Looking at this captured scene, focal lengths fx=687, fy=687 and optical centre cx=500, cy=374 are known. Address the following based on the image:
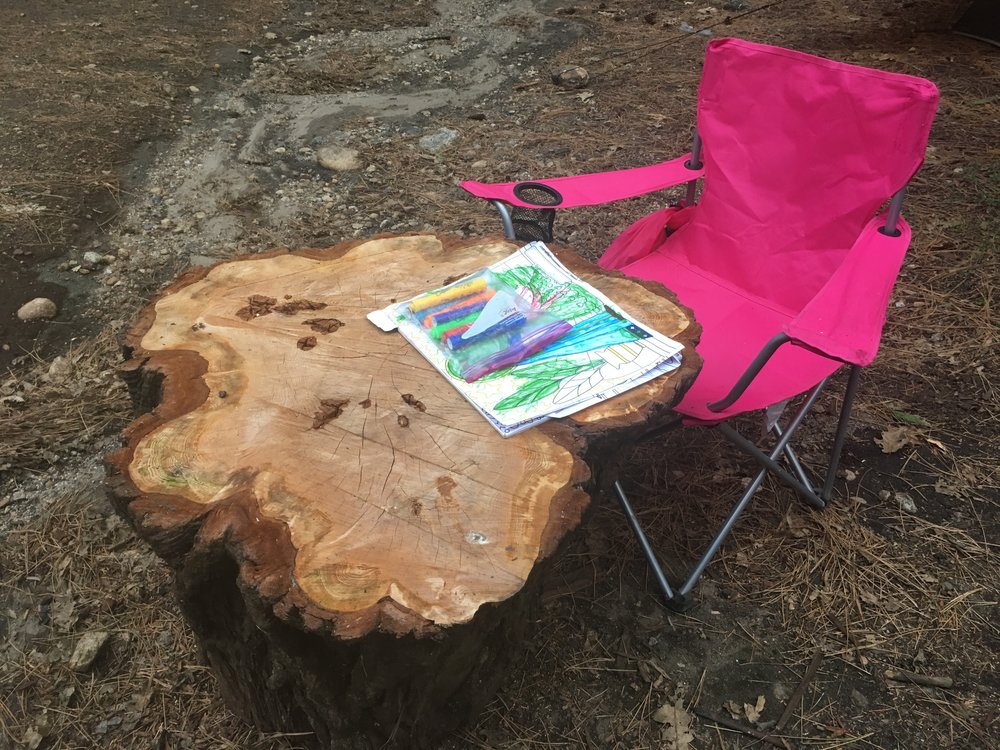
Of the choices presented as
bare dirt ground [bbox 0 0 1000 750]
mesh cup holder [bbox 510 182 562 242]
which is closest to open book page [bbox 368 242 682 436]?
mesh cup holder [bbox 510 182 562 242]

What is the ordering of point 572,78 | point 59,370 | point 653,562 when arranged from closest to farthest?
point 653,562 → point 59,370 → point 572,78

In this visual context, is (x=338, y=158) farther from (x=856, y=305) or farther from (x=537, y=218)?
(x=856, y=305)

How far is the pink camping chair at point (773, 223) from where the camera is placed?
1.74 meters

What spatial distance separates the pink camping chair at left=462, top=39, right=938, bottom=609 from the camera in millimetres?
1735

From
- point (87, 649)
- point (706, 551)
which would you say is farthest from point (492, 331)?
point (87, 649)

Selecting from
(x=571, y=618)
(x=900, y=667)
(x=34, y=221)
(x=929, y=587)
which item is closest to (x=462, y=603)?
(x=571, y=618)

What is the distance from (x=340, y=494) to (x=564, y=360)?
55 centimetres

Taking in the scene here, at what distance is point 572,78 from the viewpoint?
444 centimetres

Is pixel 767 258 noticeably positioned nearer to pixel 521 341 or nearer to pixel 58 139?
pixel 521 341

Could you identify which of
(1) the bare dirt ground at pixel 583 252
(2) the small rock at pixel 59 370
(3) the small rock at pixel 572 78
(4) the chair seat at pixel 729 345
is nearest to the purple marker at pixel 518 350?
(4) the chair seat at pixel 729 345

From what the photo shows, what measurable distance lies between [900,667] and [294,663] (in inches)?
57.9

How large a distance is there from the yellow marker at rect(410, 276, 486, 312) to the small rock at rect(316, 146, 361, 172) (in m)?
2.30

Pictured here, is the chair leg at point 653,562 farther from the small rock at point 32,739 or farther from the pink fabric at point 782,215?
the small rock at point 32,739

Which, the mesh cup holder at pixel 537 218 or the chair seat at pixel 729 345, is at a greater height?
the mesh cup holder at pixel 537 218
